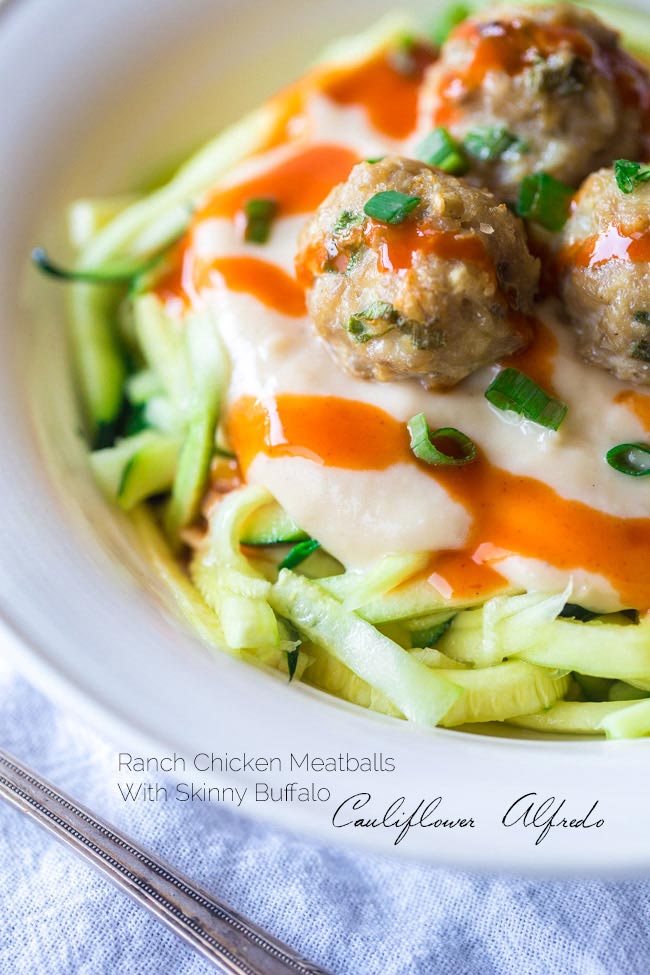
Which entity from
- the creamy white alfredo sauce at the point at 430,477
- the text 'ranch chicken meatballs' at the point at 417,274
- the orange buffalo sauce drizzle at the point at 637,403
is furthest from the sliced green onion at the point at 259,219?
the orange buffalo sauce drizzle at the point at 637,403

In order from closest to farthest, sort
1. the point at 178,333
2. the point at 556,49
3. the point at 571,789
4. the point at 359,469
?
the point at 571,789
the point at 359,469
the point at 556,49
the point at 178,333

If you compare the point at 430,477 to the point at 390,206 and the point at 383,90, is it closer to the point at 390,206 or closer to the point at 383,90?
the point at 390,206

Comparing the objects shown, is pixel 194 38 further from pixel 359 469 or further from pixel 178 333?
pixel 359 469

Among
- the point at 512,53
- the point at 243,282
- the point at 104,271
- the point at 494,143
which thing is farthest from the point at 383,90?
the point at 104,271

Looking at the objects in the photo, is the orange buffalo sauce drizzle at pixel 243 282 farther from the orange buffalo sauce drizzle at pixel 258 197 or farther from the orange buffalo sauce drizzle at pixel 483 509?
the orange buffalo sauce drizzle at pixel 483 509

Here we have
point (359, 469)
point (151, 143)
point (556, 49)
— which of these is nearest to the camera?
point (359, 469)

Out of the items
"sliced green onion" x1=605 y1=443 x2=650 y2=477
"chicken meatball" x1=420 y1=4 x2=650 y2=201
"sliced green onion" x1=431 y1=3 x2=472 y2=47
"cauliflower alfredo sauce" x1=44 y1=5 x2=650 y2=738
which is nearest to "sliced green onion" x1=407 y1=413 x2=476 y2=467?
"cauliflower alfredo sauce" x1=44 y1=5 x2=650 y2=738

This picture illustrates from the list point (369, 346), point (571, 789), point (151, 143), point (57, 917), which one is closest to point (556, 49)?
point (369, 346)
